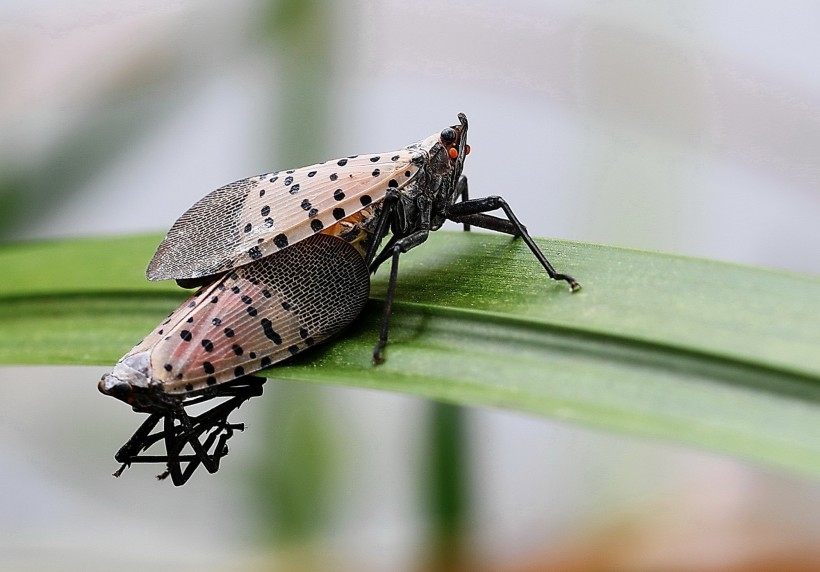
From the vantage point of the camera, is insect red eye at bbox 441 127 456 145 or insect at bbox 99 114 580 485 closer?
insect at bbox 99 114 580 485

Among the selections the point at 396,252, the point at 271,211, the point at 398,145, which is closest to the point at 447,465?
the point at 396,252

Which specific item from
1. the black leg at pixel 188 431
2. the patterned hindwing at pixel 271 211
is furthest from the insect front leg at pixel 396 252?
the black leg at pixel 188 431

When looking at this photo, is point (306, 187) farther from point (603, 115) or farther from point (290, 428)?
point (603, 115)

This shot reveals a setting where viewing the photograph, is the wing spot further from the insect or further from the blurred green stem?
the blurred green stem

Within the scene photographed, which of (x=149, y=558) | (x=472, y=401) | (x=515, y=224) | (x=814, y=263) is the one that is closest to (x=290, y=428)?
(x=149, y=558)

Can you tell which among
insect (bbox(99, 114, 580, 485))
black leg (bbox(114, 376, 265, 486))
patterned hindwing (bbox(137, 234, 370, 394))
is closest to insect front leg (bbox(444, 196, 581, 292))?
insect (bbox(99, 114, 580, 485))

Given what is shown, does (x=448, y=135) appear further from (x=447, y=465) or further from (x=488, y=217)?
(x=447, y=465)

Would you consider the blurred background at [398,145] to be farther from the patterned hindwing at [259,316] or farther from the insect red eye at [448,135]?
the insect red eye at [448,135]
